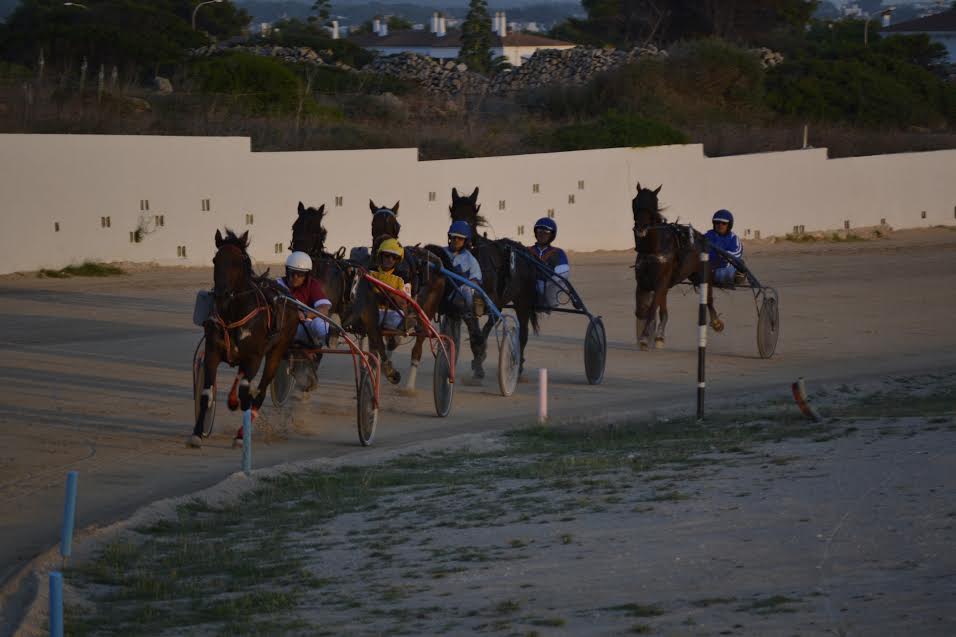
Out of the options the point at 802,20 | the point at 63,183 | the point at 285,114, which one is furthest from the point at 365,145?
the point at 802,20

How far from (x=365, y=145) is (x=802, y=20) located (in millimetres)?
58366

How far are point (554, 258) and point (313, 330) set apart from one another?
4892 millimetres

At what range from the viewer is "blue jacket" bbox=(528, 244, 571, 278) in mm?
17750

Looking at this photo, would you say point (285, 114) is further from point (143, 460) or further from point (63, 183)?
point (143, 460)

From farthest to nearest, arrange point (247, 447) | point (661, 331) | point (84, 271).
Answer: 1. point (84, 271)
2. point (661, 331)
3. point (247, 447)

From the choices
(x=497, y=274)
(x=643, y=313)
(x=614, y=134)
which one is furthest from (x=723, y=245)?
(x=614, y=134)

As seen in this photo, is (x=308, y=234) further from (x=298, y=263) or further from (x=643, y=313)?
(x=643, y=313)

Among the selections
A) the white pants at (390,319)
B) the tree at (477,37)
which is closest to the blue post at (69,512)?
the white pants at (390,319)

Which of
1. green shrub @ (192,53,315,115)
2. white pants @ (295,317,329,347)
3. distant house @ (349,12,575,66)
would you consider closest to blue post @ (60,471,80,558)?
white pants @ (295,317,329,347)

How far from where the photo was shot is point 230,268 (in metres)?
12.7

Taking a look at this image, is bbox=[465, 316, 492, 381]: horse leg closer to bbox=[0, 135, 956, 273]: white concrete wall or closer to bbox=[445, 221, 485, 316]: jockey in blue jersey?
bbox=[445, 221, 485, 316]: jockey in blue jersey

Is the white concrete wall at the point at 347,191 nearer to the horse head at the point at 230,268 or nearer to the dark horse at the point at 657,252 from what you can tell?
the dark horse at the point at 657,252

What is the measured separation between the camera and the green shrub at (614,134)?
125ft

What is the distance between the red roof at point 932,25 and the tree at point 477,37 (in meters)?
24.0
